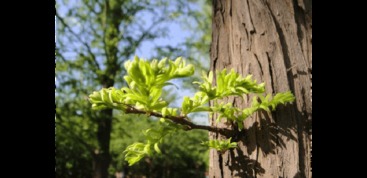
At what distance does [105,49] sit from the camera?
9.60 m

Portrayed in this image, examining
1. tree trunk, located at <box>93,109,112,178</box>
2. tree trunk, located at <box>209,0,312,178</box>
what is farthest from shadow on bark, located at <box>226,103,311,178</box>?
tree trunk, located at <box>93,109,112,178</box>

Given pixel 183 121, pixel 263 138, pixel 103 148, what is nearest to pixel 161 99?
pixel 183 121

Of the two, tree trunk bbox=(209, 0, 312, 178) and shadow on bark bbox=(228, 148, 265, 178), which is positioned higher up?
tree trunk bbox=(209, 0, 312, 178)

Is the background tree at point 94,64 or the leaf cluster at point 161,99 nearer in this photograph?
the leaf cluster at point 161,99

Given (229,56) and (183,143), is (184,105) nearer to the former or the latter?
(229,56)

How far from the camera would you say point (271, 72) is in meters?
1.46

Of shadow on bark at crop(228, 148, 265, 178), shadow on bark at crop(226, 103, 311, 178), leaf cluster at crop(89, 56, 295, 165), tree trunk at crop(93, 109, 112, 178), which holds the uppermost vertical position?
leaf cluster at crop(89, 56, 295, 165)

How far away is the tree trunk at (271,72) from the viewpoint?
1.36 metres

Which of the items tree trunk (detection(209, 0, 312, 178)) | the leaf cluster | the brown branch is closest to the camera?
the leaf cluster

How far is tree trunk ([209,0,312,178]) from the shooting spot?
53.6 inches

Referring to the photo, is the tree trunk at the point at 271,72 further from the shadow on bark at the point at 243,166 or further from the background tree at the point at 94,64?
the background tree at the point at 94,64

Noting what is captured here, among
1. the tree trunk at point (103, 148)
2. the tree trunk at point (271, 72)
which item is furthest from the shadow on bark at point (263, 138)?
the tree trunk at point (103, 148)

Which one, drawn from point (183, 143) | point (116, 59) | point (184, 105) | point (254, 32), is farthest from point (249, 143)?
point (183, 143)

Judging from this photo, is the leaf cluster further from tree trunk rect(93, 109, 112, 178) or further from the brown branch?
tree trunk rect(93, 109, 112, 178)
